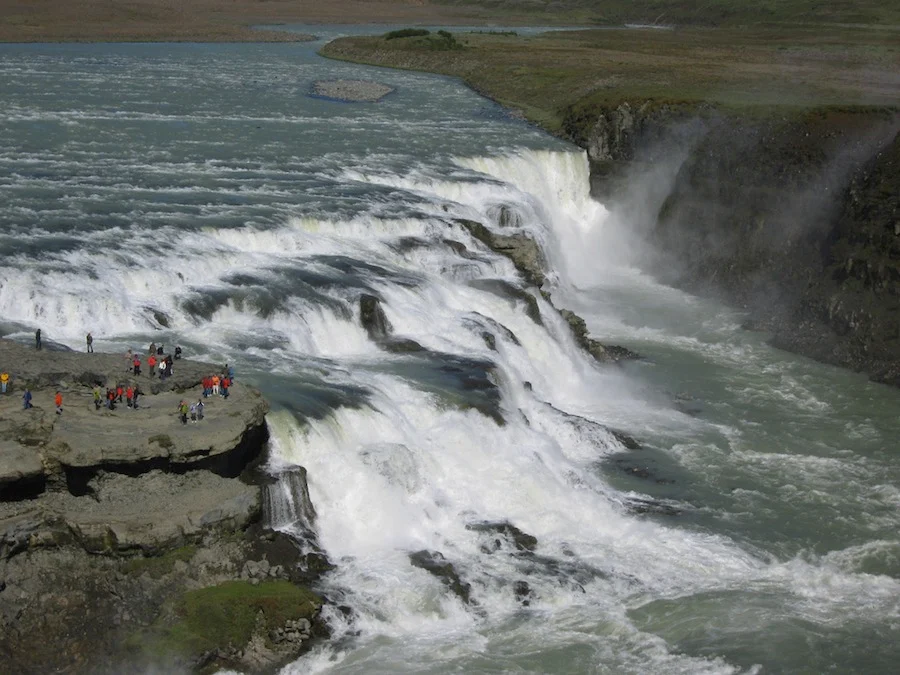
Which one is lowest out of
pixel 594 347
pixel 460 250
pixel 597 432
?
pixel 597 432

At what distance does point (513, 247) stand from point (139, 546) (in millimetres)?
26856

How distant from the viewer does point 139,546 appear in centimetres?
2456

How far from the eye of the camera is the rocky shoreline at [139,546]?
23.1m

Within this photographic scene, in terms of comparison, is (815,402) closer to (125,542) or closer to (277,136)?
(125,542)

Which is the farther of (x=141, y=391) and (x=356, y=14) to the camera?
(x=356, y=14)

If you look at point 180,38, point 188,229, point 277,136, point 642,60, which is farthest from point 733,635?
point 180,38

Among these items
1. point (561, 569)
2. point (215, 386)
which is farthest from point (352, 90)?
point (561, 569)

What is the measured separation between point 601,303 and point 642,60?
51.6m

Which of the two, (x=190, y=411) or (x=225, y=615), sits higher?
(x=190, y=411)

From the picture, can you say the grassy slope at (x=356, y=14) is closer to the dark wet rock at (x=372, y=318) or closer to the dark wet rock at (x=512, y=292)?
the dark wet rock at (x=512, y=292)

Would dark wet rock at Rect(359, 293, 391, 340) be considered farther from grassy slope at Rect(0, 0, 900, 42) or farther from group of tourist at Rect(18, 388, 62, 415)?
grassy slope at Rect(0, 0, 900, 42)

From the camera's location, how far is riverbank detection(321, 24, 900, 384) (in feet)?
152

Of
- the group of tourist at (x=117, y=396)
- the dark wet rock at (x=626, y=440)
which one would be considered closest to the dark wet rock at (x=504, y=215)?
the dark wet rock at (x=626, y=440)

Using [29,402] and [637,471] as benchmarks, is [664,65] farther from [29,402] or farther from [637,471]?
[29,402]
